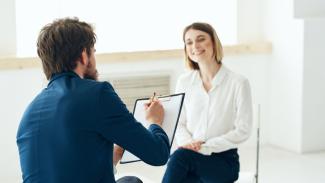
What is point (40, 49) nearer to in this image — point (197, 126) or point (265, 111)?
point (197, 126)

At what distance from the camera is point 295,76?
4867 millimetres

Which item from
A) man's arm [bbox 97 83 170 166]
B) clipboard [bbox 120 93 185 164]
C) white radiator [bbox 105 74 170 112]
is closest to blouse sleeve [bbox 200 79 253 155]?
clipboard [bbox 120 93 185 164]

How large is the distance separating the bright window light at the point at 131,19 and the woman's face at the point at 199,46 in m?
1.32

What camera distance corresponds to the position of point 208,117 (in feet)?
10.3

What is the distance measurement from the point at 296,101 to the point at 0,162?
2.21 metres

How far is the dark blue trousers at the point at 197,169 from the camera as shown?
2.97 meters

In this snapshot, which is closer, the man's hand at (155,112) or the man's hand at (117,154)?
the man's hand at (155,112)

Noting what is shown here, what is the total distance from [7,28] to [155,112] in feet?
7.08

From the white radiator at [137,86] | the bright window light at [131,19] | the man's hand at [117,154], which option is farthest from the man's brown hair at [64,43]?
the white radiator at [137,86]

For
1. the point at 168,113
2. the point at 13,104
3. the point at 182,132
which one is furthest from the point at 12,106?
the point at 168,113

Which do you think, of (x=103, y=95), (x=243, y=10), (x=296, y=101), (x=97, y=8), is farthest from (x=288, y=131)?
(x=103, y=95)

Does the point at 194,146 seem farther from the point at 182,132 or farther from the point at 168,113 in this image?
the point at 168,113

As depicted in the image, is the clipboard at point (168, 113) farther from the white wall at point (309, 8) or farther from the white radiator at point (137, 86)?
the white wall at point (309, 8)

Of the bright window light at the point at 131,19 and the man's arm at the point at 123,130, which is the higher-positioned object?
the bright window light at the point at 131,19
